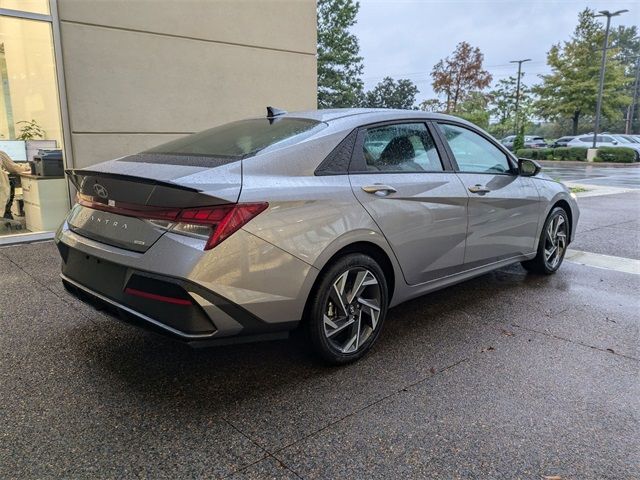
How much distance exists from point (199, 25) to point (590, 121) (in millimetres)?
59722

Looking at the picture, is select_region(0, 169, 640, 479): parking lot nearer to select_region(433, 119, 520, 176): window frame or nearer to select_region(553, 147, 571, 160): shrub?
select_region(433, 119, 520, 176): window frame

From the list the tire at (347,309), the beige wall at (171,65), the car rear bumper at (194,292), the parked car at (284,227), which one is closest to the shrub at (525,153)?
the beige wall at (171,65)

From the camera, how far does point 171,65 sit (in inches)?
284

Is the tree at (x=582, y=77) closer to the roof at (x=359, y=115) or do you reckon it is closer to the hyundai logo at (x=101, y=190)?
the roof at (x=359, y=115)

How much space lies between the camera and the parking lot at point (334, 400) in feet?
7.20

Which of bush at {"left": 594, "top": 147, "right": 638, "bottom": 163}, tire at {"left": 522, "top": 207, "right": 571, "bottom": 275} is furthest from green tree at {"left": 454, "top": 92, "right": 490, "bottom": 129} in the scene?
tire at {"left": 522, "top": 207, "right": 571, "bottom": 275}

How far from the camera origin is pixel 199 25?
7.40 meters

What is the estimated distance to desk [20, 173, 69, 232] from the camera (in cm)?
661

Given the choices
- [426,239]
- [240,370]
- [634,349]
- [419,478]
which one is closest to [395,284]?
[426,239]

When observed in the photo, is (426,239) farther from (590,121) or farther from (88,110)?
(590,121)

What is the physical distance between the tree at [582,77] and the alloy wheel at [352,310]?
3535cm

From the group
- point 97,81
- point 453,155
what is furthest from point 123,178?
point 97,81

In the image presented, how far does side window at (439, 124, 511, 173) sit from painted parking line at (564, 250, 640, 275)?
2059 mm

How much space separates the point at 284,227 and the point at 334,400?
987mm
